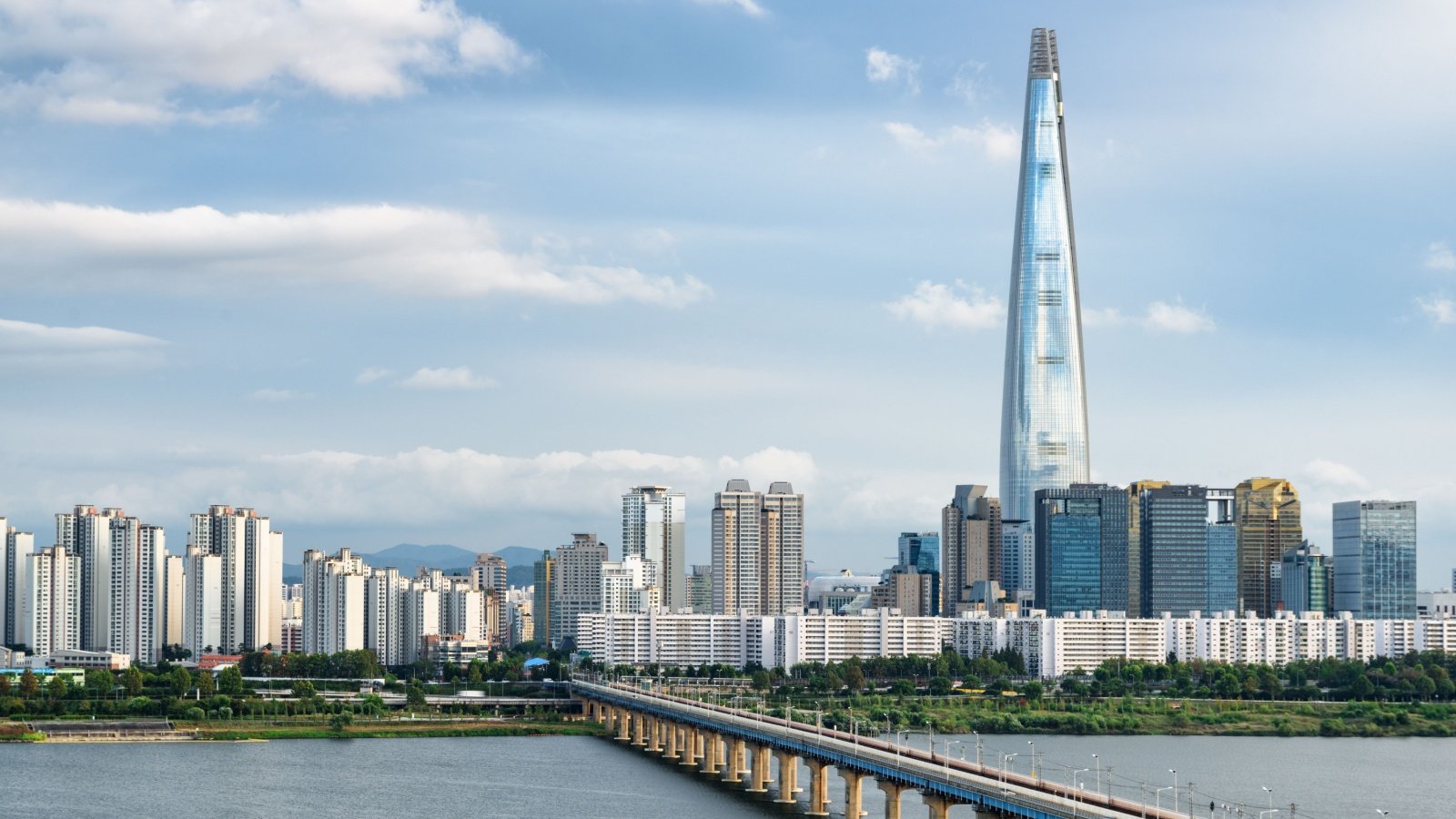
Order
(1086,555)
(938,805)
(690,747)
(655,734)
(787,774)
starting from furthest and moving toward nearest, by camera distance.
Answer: (1086,555)
(655,734)
(690,747)
(787,774)
(938,805)

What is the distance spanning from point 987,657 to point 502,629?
→ 65.1 m

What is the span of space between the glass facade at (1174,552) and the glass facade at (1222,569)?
72 centimetres

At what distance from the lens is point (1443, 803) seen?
53625mm

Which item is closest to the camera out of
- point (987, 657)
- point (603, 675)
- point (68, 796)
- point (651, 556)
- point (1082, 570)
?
point (68, 796)

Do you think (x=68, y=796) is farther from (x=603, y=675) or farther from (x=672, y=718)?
(x=603, y=675)

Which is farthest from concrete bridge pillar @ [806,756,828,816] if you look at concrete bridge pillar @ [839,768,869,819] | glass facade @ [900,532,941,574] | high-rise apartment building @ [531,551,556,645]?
glass facade @ [900,532,941,574]

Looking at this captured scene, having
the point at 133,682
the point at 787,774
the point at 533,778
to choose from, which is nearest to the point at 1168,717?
the point at 787,774

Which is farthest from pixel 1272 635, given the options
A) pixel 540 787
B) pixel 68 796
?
pixel 68 796

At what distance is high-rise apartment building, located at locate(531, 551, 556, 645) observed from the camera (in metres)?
160

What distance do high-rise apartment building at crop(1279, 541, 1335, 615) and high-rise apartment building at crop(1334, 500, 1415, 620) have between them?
2468mm

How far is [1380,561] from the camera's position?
140500mm

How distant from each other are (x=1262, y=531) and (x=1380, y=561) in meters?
19.7

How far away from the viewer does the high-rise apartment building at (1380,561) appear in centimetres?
14000

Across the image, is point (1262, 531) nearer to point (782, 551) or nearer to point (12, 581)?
point (782, 551)
